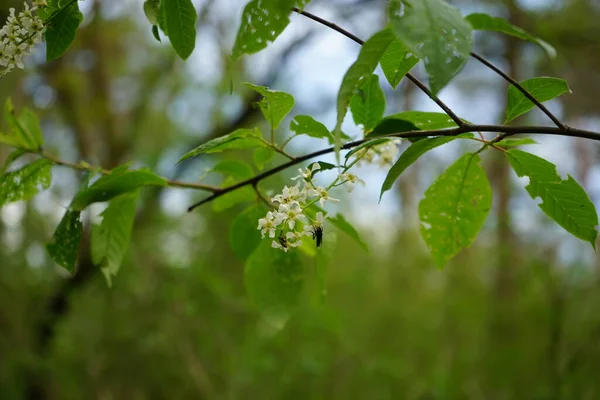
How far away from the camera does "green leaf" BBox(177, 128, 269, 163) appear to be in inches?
20.1

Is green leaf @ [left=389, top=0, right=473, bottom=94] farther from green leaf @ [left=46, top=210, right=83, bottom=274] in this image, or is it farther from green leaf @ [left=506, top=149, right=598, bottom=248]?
green leaf @ [left=46, top=210, right=83, bottom=274]

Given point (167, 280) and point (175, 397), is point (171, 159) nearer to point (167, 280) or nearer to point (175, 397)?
point (167, 280)

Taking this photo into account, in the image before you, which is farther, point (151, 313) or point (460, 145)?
point (460, 145)

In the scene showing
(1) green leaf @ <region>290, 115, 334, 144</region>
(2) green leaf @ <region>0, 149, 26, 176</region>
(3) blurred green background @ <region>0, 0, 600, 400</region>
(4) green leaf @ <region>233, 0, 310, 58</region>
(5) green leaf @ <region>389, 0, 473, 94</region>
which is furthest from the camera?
(3) blurred green background @ <region>0, 0, 600, 400</region>

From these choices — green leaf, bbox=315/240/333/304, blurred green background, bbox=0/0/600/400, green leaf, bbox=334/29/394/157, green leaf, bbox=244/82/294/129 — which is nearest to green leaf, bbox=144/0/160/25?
green leaf, bbox=244/82/294/129

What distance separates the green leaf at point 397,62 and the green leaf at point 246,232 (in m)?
0.25

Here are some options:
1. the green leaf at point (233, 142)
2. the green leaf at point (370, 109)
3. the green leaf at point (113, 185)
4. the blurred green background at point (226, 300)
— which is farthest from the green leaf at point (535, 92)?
the blurred green background at point (226, 300)

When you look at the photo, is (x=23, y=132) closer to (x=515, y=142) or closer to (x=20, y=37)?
(x=20, y=37)

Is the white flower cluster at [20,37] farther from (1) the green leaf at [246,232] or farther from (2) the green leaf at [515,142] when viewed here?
(2) the green leaf at [515,142]

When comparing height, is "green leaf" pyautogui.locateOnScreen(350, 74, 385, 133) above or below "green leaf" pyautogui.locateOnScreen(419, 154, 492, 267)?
above

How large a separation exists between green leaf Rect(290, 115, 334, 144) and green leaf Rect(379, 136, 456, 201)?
0.11m

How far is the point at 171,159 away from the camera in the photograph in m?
2.71

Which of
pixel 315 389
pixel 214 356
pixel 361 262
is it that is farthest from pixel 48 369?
pixel 361 262

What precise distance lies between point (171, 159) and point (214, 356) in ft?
3.41
